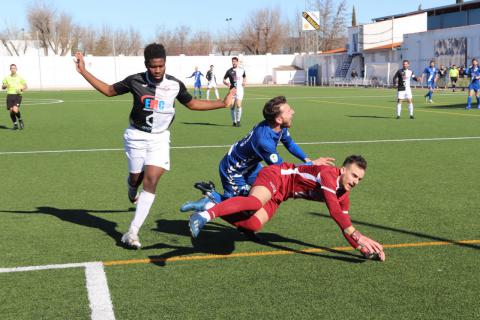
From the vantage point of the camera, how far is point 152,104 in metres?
6.23

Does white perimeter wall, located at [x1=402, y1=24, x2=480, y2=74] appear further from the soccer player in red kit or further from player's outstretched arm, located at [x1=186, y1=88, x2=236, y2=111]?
the soccer player in red kit

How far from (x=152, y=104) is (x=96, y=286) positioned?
1.91 m

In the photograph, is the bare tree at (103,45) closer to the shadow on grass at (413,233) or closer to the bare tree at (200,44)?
the bare tree at (200,44)

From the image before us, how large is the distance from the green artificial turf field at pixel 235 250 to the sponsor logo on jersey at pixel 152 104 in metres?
1.38

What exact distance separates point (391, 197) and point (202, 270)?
4133 millimetres

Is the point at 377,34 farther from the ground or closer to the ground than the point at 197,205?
farther from the ground

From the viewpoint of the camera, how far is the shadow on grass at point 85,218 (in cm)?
704

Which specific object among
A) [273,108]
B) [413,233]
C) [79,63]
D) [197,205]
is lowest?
[413,233]

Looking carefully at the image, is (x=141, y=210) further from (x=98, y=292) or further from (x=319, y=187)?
(x=319, y=187)

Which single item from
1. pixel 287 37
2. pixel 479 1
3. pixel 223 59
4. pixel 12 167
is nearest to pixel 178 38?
pixel 287 37

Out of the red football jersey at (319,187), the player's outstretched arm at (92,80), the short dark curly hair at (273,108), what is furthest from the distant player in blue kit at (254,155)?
the player's outstretched arm at (92,80)

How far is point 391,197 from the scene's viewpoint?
29.2ft

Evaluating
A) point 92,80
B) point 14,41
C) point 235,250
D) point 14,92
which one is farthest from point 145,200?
point 14,41

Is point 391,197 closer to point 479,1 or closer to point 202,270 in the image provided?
point 202,270
